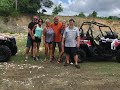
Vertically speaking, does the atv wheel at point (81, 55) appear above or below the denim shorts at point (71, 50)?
below

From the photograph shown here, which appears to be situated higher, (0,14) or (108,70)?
(0,14)

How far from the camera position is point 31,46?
14492 mm

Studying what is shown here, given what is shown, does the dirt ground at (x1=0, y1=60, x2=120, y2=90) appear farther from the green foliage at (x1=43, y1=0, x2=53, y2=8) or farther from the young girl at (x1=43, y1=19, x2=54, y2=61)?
the green foliage at (x1=43, y1=0, x2=53, y2=8)

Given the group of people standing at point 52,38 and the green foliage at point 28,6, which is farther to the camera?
the green foliage at point 28,6

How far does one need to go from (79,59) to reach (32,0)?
43346 millimetres

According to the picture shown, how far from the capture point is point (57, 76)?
1087cm

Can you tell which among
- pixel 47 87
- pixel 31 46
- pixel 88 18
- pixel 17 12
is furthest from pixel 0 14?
pixel 47 87

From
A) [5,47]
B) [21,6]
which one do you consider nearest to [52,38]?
[5,47]

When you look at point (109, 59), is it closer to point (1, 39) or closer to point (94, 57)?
point (94, 57)

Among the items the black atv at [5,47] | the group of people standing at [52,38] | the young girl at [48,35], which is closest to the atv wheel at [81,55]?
the group of people standing at [52,38]

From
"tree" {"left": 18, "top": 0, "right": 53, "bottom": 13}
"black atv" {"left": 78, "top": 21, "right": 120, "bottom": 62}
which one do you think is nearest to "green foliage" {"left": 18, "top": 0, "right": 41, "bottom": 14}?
"tree" {"left": 18, "top": 0, "right": 53, "bottom": 13}

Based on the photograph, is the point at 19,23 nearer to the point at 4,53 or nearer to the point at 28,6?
the point at 28,6

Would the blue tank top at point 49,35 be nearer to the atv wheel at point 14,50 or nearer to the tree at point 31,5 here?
the atv wheel at point 14,50

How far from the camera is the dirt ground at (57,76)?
9.55 m
